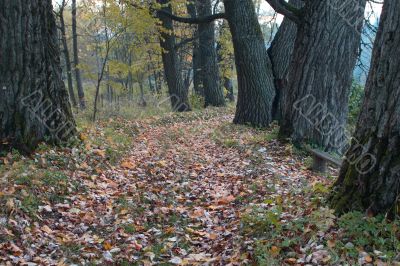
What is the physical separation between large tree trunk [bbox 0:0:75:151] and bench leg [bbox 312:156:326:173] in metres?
4.79

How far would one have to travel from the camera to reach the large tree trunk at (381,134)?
3.98 m

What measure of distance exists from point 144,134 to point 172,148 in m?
2.09

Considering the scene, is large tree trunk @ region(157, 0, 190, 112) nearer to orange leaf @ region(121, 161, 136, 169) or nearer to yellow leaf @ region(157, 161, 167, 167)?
yellow leaf @ region(157, 161, 167, 167)

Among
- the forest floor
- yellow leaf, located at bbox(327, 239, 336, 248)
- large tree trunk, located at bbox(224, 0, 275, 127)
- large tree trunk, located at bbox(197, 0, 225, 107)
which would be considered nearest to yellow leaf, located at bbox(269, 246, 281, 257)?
the forest floor

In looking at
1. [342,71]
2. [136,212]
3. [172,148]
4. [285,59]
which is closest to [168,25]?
[285,59]

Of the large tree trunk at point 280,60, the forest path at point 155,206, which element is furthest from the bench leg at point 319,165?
the large tree trunk at point 280,60

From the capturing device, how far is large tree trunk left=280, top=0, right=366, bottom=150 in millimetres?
8453

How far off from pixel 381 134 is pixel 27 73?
18.9 feet

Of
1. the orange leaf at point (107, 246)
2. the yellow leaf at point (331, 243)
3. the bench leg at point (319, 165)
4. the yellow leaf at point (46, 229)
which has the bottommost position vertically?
the orange leaf at point (107, 246)

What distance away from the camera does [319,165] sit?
7.59m

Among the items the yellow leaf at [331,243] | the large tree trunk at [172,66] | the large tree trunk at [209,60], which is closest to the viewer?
the yellow leaf at [331,243]

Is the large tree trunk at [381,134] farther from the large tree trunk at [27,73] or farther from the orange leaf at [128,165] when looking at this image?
the large tree trunk at [27,73]

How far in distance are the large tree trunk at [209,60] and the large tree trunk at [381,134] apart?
15346mm

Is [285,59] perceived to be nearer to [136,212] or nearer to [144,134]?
[144,134]
